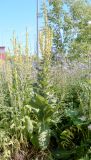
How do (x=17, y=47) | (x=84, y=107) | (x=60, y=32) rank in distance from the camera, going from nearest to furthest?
(x=84, y=107)
(x=17, y=47)
(x=60, y=32)

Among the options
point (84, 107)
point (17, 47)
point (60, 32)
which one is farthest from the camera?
point (60, 32)

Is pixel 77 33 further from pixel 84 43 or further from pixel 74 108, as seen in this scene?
pixel 74 108

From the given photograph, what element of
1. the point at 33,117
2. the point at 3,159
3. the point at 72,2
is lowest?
the point at 3,159

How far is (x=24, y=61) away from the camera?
577 cm

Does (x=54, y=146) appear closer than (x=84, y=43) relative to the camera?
Yes

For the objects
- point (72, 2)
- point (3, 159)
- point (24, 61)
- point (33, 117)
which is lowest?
point (3, 159)

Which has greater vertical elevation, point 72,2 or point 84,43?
point 72,2

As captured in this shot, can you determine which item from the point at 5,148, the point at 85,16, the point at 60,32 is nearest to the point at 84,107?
the point at 5,148

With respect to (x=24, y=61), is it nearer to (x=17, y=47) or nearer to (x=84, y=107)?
(x=17, y=47)

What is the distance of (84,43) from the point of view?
895 inches

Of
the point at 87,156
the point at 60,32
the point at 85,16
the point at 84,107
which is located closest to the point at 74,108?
the point at 84,107

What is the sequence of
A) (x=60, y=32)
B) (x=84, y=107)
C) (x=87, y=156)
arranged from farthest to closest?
(x=60, y=32) → (x=84, y=107) → (x=87, y=156)

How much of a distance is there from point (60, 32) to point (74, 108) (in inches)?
682

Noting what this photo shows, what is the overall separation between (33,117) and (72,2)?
19221 mm
